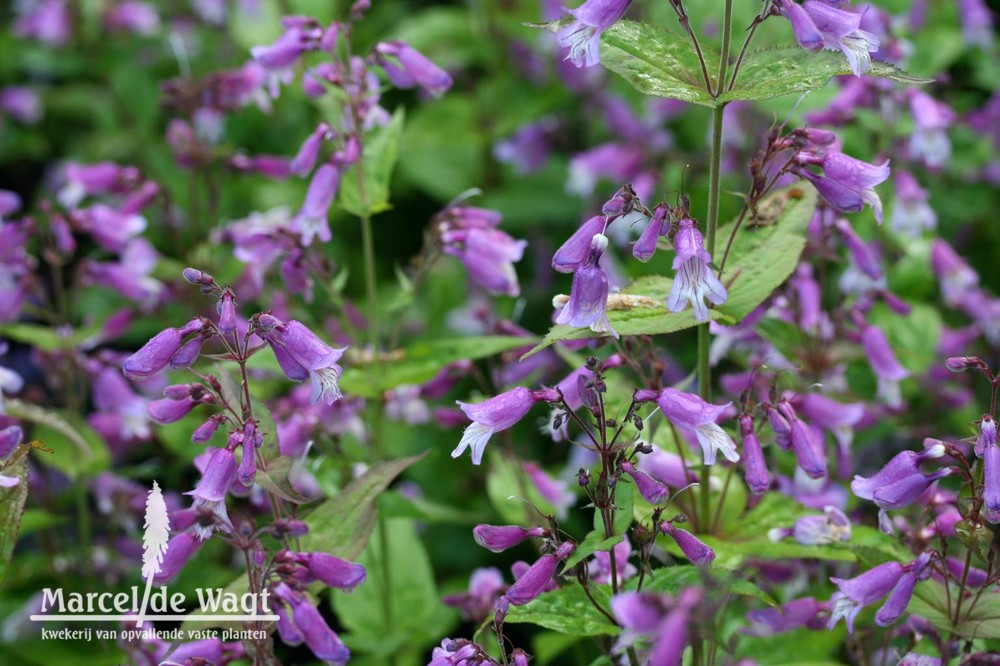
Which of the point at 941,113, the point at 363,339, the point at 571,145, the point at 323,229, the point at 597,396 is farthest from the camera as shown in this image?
the point at 571,145

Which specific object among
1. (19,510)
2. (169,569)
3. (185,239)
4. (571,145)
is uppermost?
(19,510)

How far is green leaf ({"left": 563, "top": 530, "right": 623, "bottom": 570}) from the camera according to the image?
8.05 feet

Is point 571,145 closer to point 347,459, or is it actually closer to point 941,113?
point 941,113

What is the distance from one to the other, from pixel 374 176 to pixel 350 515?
1288 mm

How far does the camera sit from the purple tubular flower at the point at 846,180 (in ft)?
8.96

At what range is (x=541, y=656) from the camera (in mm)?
3947

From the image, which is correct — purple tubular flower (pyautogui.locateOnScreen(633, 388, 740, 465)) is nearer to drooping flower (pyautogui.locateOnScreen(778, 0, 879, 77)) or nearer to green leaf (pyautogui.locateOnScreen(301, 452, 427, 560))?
green leaf (pyautogui.locateOnScreen(301, 452, 427, 560))

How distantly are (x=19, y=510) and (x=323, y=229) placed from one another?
1400mm

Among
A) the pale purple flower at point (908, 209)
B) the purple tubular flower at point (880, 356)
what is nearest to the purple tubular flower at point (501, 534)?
the purple tubular flower at point (880, 356)

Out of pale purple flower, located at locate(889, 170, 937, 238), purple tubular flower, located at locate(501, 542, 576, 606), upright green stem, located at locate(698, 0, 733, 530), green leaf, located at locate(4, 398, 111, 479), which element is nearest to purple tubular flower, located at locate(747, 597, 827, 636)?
upright green stem, located at locate(698, 0, 733, 530)

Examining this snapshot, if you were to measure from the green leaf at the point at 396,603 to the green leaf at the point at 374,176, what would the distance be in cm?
123

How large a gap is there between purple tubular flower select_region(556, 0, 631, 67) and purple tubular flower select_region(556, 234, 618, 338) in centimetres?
45

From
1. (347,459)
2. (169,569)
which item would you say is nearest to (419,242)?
(347,459)

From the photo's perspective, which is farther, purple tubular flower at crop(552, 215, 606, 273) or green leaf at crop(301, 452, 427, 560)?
green leaf at crop(301, 452, 427, 560)
